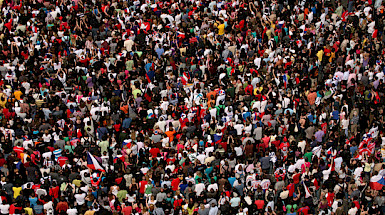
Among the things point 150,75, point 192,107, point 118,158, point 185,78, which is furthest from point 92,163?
point 185,78

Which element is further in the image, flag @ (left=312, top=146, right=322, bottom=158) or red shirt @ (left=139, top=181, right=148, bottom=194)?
flag @ (left=312, top=146, right=322, bottom=158)

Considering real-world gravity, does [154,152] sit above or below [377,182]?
above

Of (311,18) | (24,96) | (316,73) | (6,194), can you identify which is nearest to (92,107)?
(24,96)

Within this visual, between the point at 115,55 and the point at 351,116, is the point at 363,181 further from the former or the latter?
the point at 115,55

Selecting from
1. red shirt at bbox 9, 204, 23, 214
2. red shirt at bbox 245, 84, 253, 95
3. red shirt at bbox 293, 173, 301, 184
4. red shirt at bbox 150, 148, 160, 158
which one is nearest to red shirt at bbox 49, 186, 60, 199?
red shirt at bbox 9, 204, 23, 214

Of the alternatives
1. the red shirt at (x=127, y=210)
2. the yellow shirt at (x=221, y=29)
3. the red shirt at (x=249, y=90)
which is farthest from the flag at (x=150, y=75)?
the red shirt at (x=127, y=210)

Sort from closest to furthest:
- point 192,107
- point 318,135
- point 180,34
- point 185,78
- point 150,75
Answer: point 318,135 → point 192,107 → point 185,78 → point 150,75 → point 180,34

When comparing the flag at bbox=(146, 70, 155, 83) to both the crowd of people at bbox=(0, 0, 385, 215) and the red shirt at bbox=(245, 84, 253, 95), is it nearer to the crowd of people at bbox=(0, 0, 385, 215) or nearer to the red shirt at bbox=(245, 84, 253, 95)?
the crowd of people at bbox=(0, 0, 385, 215)

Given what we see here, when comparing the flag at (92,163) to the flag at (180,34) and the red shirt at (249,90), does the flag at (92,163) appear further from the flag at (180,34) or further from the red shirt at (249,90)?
the flag at (180,34)

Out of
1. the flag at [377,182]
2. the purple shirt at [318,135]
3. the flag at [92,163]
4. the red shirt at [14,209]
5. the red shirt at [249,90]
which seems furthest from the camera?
the red shirt at [249,90]

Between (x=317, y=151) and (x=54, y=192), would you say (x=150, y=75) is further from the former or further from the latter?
(x=54, y=192)
